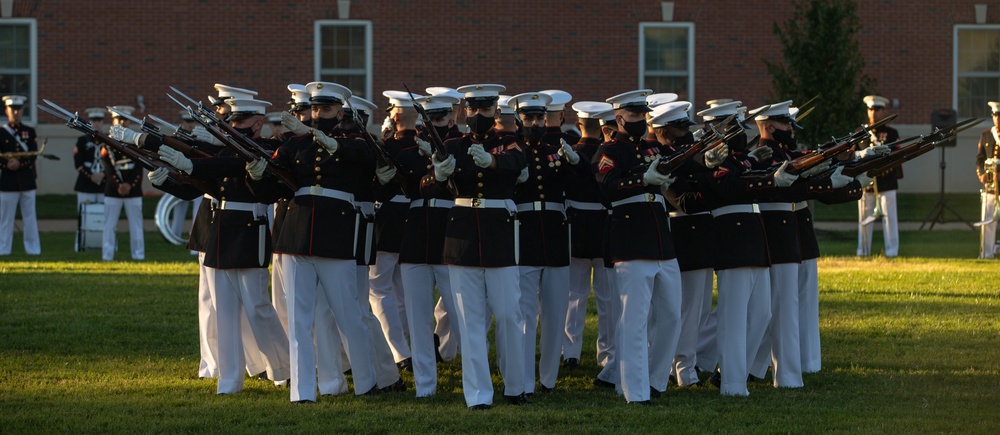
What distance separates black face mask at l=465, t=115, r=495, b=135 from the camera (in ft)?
28.3

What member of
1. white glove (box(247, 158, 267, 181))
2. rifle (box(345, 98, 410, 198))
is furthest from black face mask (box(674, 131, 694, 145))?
white glove (box(247, 158, 267, 181))

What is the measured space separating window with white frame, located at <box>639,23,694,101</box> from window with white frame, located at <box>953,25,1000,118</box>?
5.31 m

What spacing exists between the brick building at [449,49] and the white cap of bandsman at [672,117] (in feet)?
58.2

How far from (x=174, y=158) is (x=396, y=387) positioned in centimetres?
220

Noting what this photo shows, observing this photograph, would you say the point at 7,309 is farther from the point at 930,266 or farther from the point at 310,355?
the point at 930,266

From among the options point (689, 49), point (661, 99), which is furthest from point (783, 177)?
point (689, 49)

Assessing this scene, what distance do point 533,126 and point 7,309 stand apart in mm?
6293

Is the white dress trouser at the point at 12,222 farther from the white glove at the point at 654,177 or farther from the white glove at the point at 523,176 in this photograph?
the white glove at the point at 654,177

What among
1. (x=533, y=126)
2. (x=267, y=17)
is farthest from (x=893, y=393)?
(x=267, y=17)

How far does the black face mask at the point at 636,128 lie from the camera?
884 centimetres

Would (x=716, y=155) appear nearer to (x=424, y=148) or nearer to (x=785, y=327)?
(x=785, y=327)

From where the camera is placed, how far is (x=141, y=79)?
26719 mm

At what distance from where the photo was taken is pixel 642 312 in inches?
342

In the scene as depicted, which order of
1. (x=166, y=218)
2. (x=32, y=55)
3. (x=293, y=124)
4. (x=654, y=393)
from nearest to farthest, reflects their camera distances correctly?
(x=293, y=124), (x=654, y=393), (x=166, y=218), (x=32, y=55)
